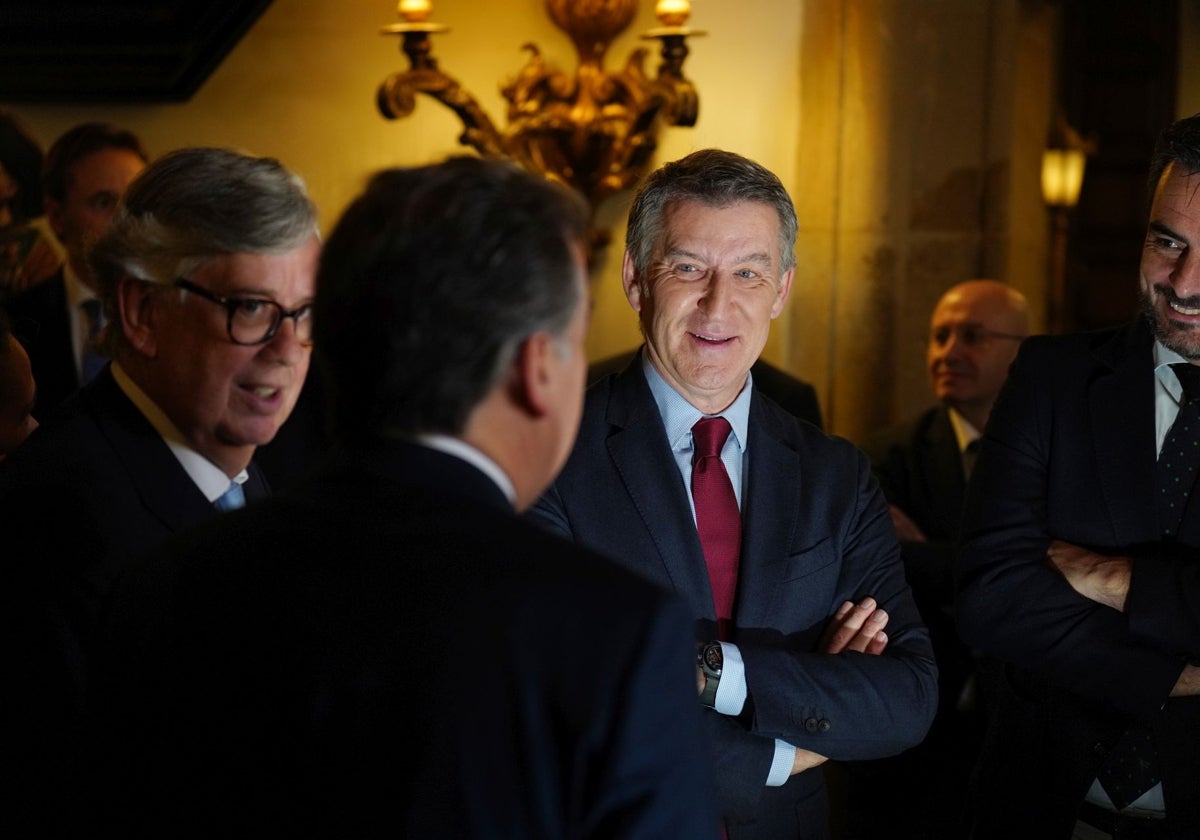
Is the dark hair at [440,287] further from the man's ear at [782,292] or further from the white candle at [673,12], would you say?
the white candle at [673,12]

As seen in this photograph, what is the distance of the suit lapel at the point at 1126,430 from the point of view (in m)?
2.60

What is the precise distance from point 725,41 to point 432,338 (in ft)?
15.2

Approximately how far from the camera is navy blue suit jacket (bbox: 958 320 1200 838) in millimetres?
2473

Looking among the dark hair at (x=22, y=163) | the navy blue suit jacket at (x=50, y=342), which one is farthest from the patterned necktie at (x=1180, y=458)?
the dark hair at (x=22, y=163)

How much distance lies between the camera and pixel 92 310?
399cm

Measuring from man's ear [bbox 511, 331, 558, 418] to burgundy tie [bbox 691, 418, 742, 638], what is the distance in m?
1.13

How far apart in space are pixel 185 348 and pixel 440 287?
2.95ft

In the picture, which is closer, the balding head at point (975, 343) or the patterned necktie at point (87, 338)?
the patterned necktie at point (87, 338)

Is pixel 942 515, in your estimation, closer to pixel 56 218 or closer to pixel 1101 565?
pixel 1101 565

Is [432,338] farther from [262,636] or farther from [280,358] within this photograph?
[280,358]

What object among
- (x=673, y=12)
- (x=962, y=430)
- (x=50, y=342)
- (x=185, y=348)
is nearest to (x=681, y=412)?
(x=185, y=348)

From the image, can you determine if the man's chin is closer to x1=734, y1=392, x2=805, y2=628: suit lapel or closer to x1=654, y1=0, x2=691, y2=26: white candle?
x1=734, y1=392, x2=805, y2=628: suit lapel

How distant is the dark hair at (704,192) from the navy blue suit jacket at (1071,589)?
2.08ft

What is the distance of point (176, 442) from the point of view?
199 cm
